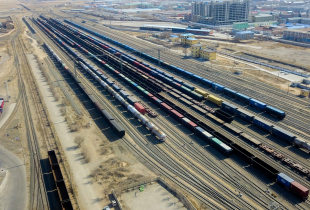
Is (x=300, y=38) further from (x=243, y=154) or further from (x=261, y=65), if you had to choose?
(x=243, y=154)

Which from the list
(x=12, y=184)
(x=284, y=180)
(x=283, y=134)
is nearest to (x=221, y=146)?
(x=284, y=180)

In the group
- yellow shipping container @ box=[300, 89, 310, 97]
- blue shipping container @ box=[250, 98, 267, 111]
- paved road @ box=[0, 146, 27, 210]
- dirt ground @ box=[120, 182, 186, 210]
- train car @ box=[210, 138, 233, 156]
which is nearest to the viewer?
dirt ground @ box=[120, 182, 186, 210]

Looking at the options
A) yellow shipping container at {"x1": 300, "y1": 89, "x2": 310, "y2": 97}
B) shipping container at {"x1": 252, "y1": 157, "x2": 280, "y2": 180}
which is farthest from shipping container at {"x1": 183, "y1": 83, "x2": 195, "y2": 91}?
shipping container at {"x1": 252, "y1": 157, "x2": 280, "y2": 180}

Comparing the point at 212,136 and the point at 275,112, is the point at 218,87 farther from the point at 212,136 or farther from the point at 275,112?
the point at 212,136

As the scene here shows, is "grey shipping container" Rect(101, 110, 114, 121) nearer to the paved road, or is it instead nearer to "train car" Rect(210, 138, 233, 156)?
the paved road

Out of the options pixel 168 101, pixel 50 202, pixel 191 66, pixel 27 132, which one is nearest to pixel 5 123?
pixel 27 132

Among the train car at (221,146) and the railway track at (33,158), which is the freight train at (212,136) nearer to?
the train car at (221,146)
